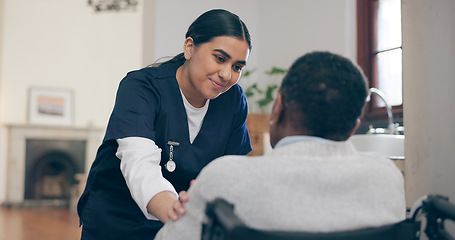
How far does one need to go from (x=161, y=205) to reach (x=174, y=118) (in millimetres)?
432

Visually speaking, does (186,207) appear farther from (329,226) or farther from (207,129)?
(207,129)

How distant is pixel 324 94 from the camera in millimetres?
786

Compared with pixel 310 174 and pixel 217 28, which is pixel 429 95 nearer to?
pixel 217 28

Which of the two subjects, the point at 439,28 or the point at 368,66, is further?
the point at 368,66

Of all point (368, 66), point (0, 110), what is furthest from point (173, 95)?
point (0, 110)

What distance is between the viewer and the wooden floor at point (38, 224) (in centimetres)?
482

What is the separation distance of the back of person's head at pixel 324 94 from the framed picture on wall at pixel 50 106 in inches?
326

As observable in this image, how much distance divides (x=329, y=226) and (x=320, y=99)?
0.64 ft

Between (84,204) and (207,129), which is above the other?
(207,129)

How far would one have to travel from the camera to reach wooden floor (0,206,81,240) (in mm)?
4819

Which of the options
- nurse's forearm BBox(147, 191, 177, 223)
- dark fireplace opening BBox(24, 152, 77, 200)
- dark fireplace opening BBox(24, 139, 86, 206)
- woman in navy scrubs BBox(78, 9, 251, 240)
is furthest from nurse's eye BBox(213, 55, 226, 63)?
dark fireplace opening BBox(24, 152, 77, 200)

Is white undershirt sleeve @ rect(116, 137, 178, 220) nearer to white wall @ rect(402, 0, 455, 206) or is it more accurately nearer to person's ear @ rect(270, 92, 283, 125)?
person's ear @ rect(270, 92, 283, 125)

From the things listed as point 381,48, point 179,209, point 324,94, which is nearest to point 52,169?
point 381,48

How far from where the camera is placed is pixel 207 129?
1434 mm
